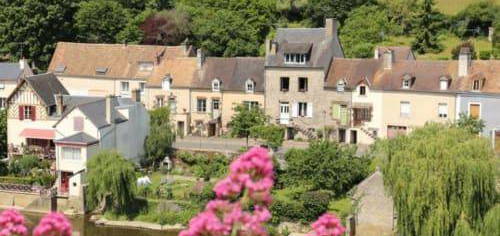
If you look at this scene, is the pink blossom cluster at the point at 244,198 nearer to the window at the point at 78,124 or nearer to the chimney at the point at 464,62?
the window at the point at 78,124

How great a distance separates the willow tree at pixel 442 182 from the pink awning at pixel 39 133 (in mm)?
21173

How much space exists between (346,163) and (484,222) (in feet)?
35.4

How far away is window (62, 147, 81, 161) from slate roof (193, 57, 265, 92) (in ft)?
37.8

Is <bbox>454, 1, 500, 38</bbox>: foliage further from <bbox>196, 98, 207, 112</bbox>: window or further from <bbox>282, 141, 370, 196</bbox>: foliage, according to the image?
<bbox>282, 141, 370, 196</bbox>: foliage

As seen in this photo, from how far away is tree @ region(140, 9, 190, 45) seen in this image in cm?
6494

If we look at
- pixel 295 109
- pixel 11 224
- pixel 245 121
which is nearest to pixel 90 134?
pixel 245 121

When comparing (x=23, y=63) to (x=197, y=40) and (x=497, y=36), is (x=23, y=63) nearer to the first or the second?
(x=197, y=40)

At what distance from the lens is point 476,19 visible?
67.1 metres

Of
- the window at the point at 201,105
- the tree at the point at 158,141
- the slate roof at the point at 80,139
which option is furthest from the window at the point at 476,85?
the slate roof at the point at 80,139

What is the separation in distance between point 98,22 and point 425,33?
86.2ft

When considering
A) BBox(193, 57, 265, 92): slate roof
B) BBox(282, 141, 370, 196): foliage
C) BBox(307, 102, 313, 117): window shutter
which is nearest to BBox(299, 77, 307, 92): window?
BBox(307, 102, 313, 117): window shutter

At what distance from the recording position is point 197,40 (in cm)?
6488

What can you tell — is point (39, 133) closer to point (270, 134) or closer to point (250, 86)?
point (270, 134)

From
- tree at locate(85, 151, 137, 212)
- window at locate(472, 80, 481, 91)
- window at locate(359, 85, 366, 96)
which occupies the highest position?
window at locate(472, 80, 481, 91)
